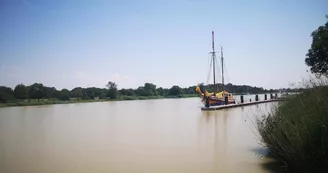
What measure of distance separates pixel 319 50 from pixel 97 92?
62255 mm

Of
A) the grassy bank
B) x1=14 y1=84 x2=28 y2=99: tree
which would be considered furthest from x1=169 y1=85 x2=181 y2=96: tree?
the grassy bank

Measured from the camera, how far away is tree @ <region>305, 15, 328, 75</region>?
17734 mm

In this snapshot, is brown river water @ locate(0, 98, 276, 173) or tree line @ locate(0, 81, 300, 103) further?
tree line @ locate(0, 81, 300, 103)

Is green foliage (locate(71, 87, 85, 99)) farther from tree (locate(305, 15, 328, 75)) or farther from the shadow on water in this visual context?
Result: the shadow on water

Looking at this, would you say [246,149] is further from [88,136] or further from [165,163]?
[88,136]

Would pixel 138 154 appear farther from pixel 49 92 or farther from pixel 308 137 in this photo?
pixel 49 92

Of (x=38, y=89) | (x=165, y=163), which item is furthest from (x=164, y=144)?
(x=38, y=89)

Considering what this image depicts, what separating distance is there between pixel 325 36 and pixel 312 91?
1436cm

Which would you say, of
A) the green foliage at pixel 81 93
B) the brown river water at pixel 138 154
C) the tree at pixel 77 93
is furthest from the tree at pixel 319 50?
the tree at pixel 77 93

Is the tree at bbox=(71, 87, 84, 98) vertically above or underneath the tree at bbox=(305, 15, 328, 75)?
underneath

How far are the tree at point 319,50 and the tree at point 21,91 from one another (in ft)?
158

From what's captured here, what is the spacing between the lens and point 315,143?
4.70 metres


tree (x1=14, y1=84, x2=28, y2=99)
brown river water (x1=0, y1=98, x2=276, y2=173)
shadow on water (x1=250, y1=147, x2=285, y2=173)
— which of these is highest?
tree (x1=14, y1=84, x2=28, y2=99)

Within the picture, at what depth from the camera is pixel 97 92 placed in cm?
7381
